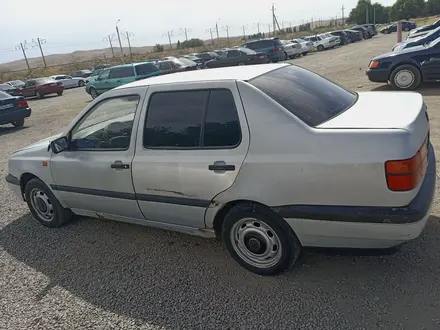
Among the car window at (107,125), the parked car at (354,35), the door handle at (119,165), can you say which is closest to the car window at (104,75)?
the car window at (107,125)

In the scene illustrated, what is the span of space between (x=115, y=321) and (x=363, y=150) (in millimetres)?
2204

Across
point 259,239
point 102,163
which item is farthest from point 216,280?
point 102,163

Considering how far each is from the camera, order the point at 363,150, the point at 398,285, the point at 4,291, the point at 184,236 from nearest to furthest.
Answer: the point at 363,150, the point at 398,285, the point at 4,291, the point at 184,236

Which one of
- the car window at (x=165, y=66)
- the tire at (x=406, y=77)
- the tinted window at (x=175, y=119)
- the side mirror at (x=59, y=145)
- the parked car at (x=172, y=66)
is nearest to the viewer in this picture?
the tinted window at (x=175, y=119)

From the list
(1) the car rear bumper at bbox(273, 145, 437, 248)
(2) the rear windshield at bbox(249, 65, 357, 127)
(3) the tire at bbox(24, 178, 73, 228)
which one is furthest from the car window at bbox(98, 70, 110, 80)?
(1) the car rear bumper at bbox(273, 145, 437, 248)

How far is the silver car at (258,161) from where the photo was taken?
2.35m

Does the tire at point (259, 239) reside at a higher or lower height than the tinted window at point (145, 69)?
lower

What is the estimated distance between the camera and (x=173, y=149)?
9.98 ft

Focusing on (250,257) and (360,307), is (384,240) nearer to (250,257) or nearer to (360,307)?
(360,307)

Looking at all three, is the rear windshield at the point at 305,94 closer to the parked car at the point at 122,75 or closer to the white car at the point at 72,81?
the parked car at the point at 122,75

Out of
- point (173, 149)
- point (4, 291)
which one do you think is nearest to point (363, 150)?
point (173, 149)

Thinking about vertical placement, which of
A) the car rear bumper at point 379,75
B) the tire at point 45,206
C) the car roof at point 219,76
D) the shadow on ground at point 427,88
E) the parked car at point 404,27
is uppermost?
the car roof at point 219,76

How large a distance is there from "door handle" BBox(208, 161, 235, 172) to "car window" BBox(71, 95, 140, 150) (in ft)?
3.21

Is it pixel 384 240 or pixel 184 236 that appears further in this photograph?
pixel 184 236
